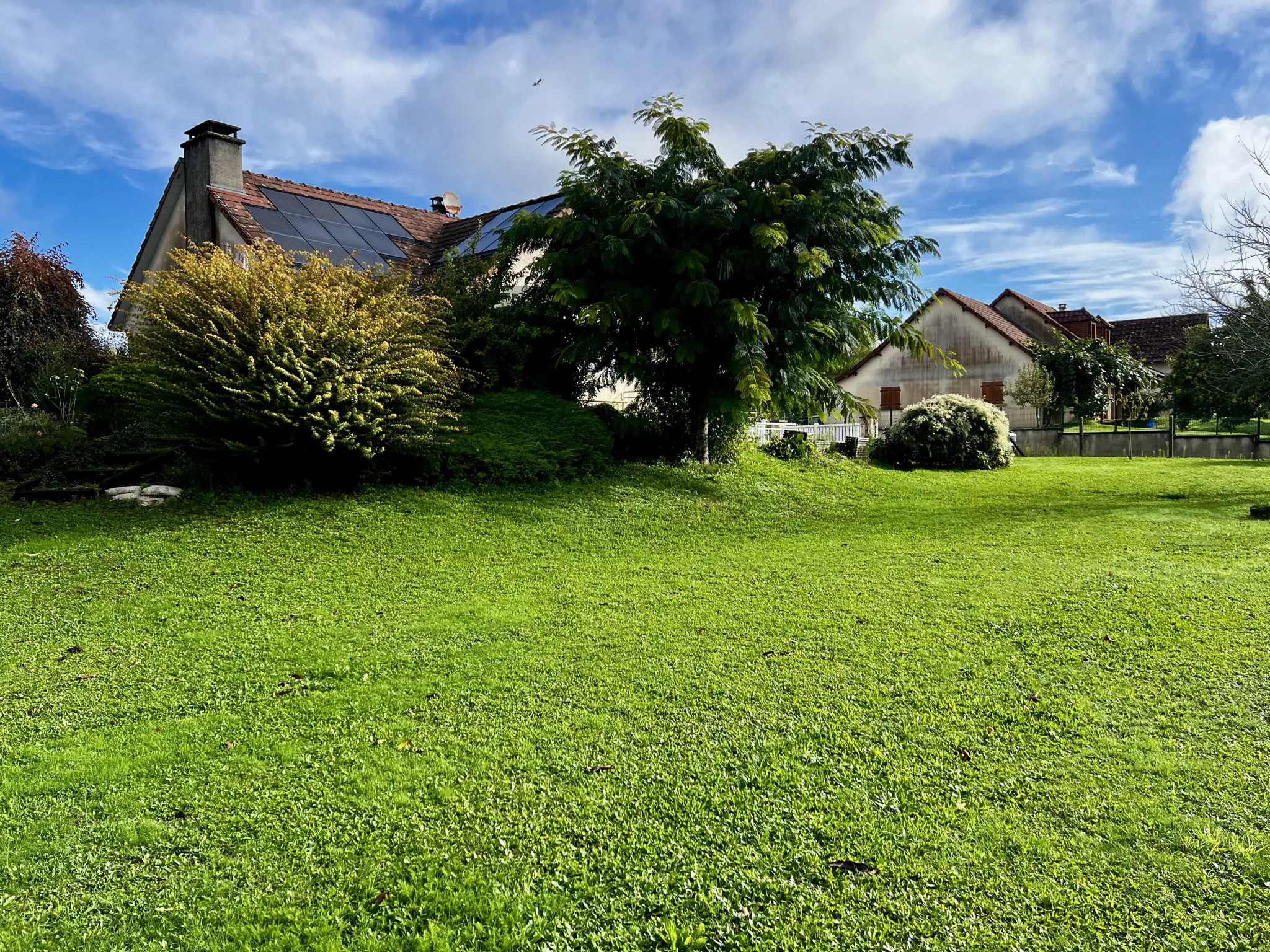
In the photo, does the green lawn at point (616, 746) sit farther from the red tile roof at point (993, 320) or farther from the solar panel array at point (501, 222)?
the red tile roof at point (993, 320)

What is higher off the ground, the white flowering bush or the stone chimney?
the stone chimney

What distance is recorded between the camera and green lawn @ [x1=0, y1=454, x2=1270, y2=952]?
269 cm

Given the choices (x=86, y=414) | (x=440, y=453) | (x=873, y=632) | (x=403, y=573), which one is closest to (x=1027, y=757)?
(x=873, y=632)

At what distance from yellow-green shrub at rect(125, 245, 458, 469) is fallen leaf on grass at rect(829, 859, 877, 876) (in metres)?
7.41

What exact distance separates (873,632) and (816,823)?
8.63ft

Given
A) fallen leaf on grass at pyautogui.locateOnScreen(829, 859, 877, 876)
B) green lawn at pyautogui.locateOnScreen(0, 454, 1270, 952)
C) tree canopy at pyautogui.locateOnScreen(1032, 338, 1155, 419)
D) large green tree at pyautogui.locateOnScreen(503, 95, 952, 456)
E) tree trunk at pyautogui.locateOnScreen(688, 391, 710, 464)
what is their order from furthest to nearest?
tree canopy at pyautogui.locateOnScreen(1032, 338, 1155, 419) < tree trunk at pyautogui.locateOnScreen(688, 391, 710, 464) < large green tree at pyautogui.locateOnScreen(503, 95, 952, 456) < fallen leaf on grass at pyautogui.locateOnScreen(829, 859, 877, 876) < green lawn at pyautogui.locateOnScreen(0, 454, 1270, 952)

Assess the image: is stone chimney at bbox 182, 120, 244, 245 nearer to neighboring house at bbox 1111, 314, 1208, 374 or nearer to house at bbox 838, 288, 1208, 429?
house at bbox 838, 288, 1208, 429

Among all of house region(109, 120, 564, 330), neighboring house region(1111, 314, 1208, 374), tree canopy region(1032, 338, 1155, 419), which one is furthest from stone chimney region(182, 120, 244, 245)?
neighboring house region(1111, 314, 1208, 374)

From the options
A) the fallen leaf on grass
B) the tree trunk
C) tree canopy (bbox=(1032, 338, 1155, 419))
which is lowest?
the fallen leaf on grass

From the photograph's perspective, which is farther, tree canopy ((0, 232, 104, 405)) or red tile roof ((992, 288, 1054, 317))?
red tile roof ((992, 288, 1054, 317))

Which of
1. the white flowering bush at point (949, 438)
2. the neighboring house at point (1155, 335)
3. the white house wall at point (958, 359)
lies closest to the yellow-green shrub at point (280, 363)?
the white flowering bush at point (949, 438)

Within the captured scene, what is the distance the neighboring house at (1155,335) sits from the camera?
3644 cm

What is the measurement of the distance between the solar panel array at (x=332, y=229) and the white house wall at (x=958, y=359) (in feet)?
67.4

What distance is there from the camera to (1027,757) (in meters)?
3.74
